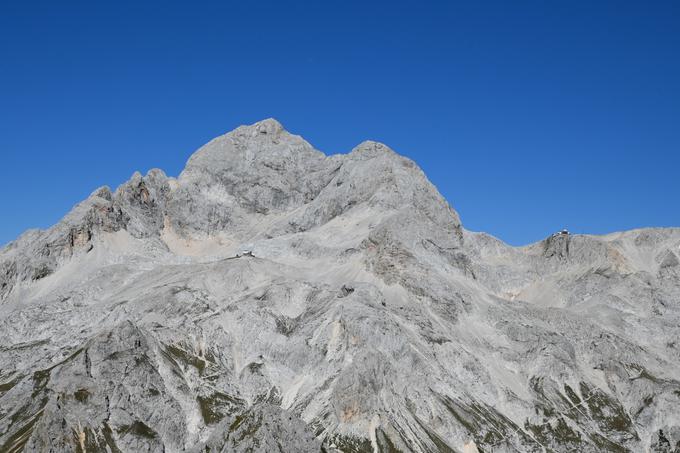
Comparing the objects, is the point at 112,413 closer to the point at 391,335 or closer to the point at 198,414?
the point at 198,414

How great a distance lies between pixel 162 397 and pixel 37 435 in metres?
30.8

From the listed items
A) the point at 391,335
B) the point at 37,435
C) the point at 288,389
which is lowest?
the point at 37,435

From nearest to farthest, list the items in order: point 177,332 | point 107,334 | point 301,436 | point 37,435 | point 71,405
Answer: point 301,436 < point 37,435 < point 71,405 < point 107,334 < point 177,332

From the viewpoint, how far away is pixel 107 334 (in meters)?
182

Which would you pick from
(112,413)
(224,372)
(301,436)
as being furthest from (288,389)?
(301,436)

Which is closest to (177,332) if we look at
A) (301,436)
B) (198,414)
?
(198,414)

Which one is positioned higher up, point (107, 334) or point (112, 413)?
point (107, 334)

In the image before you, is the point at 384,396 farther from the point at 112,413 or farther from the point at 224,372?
the point at 112,413

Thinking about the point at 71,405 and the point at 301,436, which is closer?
the point at 301,436

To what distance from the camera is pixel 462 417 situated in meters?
184

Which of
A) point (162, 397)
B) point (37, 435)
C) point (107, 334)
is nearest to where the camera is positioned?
point (37, 435)

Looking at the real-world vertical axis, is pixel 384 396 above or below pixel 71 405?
above

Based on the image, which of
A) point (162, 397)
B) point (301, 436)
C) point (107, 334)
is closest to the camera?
point (301, 436)

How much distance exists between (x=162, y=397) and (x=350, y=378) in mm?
45295
